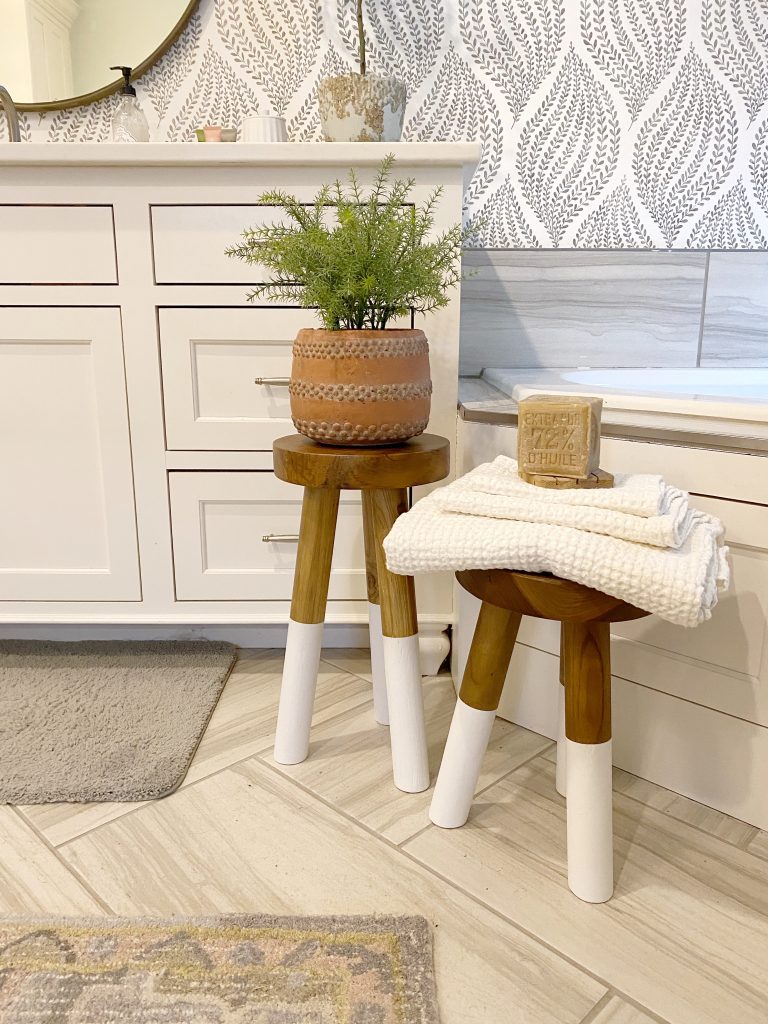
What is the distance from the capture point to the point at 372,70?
5.24ft

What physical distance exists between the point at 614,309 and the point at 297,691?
1104mm

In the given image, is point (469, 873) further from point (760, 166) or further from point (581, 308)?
point (760, 166)

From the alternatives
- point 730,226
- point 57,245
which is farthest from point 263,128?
point 730,226

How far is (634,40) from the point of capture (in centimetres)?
158

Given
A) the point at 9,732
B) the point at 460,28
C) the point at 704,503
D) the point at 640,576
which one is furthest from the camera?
the point at 460,28

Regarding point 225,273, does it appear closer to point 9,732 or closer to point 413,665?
point 413,665

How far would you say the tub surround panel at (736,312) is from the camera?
5.50 ft

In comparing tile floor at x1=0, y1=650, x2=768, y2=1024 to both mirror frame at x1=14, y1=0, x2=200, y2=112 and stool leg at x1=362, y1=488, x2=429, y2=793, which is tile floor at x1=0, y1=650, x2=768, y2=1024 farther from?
mirror frame at x1=14, y1=0, x2=200, y2=112

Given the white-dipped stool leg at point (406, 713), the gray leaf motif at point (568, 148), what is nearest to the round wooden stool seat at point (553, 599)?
the white-dipped stool leg at point (406, 713)

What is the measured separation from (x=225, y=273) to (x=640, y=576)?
0.88 m

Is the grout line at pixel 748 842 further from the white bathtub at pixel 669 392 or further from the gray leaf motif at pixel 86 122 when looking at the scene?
the gray leaf motif at pixel 86 122

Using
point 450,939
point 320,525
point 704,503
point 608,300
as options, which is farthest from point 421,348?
point 608,300

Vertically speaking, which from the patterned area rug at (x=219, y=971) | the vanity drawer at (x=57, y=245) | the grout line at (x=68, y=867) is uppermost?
the vanity drawer at (x=57, y=245)

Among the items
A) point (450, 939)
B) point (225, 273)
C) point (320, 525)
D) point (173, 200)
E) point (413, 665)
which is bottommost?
point (450, 939)
